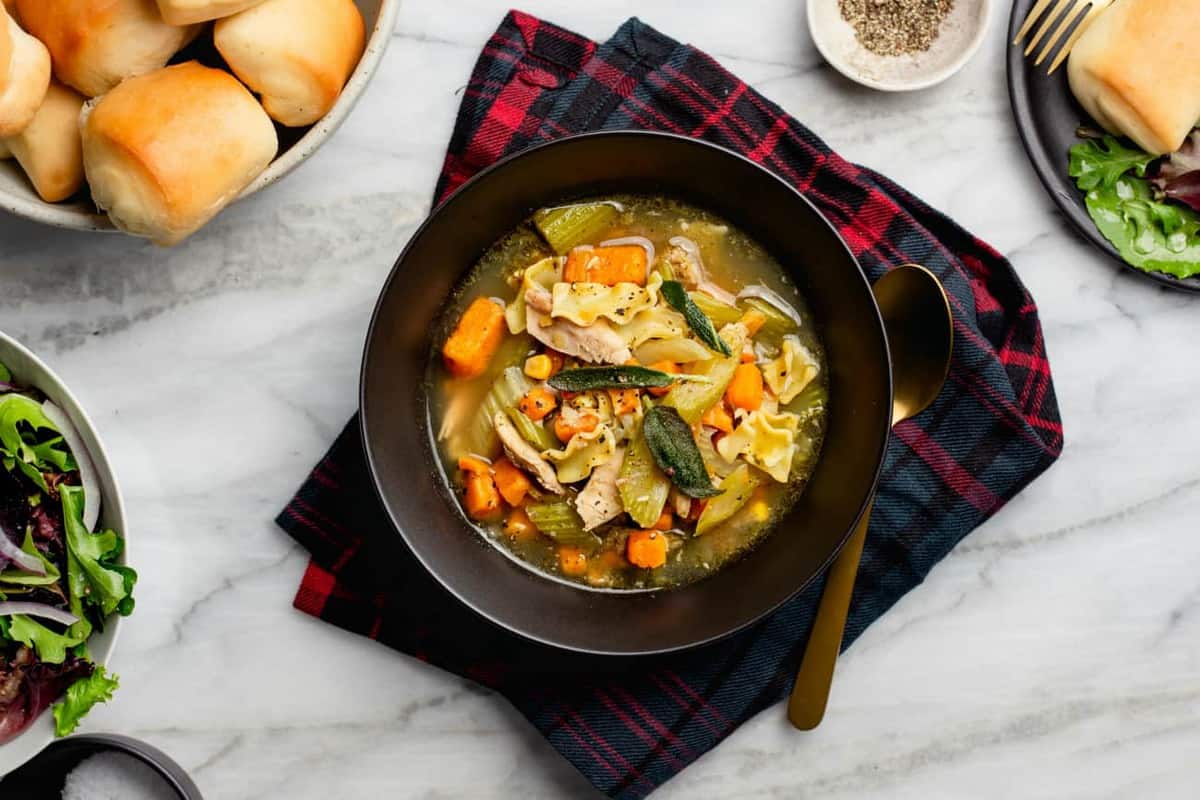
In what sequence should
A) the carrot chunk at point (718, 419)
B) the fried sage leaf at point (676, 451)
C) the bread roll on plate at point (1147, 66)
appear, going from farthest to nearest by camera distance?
1. the bread roll on plate at point (1147, 66)
2. the carrot chunk at point (718, 419)
3. the fried sage leaf at point (676, 451)

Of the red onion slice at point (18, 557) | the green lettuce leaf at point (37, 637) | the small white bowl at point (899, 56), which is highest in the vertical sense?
the small white bowl at point (899, 56)

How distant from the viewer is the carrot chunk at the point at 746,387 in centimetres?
321

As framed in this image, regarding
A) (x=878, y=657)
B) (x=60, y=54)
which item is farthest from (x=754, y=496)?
(x=60, y=54)

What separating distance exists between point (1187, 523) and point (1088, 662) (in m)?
0.57

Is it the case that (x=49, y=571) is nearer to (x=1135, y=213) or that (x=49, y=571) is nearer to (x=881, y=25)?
(x=881, y=25)

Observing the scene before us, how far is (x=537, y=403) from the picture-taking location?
127 inches

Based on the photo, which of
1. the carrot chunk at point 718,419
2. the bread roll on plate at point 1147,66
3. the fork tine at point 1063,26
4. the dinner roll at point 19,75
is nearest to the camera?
the dinner roll at point 19,75

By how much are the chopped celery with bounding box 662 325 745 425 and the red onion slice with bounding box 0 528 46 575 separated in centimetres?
180

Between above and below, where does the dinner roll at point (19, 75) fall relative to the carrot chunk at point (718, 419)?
above

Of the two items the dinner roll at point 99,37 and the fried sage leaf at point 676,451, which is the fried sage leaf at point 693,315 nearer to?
the fried sage leaf at point 676,451

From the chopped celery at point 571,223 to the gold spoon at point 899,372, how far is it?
2.84ft

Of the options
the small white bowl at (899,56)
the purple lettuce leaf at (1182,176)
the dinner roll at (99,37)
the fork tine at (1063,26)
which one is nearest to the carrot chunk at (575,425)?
the small white bowl at (899,56)

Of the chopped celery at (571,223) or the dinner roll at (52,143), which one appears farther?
the chopped celery at (571,223)

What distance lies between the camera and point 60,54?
281 centimetres
